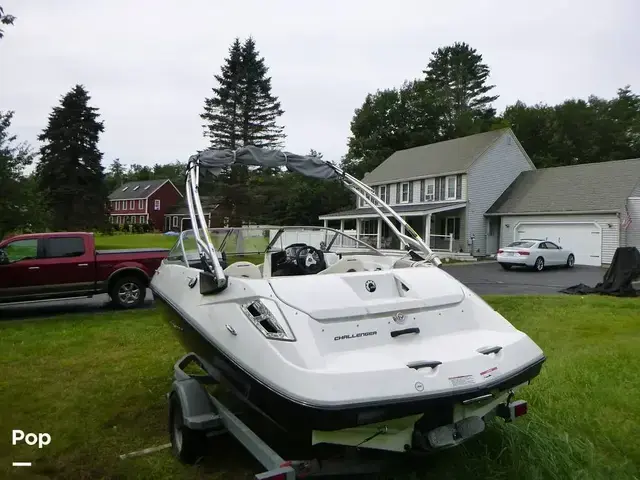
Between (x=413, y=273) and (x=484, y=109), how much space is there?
64.5 metres

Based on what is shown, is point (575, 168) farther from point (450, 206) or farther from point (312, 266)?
point (312, 266)

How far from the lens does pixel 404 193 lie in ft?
114

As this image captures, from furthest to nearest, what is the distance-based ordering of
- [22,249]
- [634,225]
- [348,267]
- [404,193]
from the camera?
[404,193]
[634,225]
[22,249]
[348,267]

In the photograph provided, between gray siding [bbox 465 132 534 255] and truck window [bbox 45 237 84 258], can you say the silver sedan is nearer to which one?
gray siding [bbox 465 132 534 255]

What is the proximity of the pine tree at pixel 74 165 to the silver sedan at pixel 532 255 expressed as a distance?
111ft

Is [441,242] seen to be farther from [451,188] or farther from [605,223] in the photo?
[605,223]

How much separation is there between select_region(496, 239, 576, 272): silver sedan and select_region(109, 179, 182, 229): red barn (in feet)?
160

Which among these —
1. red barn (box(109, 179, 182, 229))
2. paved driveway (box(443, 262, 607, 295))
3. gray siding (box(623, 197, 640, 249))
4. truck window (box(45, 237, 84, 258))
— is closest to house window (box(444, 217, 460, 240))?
paved driveway (box(443, 262, 607, 295))

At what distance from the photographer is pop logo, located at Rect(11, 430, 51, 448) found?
4242 millimetres

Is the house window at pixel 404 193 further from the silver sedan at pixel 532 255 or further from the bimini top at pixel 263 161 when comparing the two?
the bimini top at pixel 263 161

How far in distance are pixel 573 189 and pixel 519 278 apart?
11415 millimetres

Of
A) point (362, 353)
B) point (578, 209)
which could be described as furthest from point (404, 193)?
point (362, 353)

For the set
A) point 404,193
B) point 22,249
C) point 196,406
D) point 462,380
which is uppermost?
point 404,193

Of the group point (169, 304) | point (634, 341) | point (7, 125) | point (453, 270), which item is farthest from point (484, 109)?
point (169, 304)
